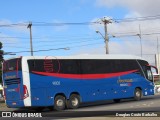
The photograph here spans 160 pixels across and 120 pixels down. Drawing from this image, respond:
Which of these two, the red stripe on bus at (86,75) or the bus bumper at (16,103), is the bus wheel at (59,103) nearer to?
the red stripe on bus at (86,75)

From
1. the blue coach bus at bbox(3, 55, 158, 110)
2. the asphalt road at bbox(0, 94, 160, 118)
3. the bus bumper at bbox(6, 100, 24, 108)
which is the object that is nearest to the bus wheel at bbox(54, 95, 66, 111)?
the blue coach bus at bbox(3, 55, 158, 110)

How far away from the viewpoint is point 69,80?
26328 mm

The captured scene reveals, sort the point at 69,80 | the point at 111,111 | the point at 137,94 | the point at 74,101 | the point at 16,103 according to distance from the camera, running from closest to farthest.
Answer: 1. the point at 111,111
2. the point at 16,103
3. the point at 69,80
4. the point at 74,101
5. the point at 137,94

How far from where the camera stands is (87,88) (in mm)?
27375

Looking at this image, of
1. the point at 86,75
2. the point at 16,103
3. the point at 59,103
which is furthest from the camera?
the point at 86,75

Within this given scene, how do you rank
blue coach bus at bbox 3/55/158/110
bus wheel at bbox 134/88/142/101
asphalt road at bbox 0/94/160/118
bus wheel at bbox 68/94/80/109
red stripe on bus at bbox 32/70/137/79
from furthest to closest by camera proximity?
bus wheel at bbox 134/88/142/101 → bus wheel at bbox 68/94/80/109 → red stripe on bus at bbox 32/70/137/79 → blue coach bus at bbox 3/55/158/110 → asphalt road at bbox 0/94/160/118

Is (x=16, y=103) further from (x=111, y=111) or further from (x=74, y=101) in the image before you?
(x=111, y=111)

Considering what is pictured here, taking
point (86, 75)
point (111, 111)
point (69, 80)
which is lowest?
point (111, 111)

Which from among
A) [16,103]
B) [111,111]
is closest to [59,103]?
[16,103]

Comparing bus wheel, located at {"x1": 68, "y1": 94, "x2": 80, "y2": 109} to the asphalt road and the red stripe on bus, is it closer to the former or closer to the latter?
the asphalt road

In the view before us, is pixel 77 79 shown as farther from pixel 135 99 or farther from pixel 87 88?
pixel 135 99

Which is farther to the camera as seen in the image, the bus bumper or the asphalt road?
the bus bumper

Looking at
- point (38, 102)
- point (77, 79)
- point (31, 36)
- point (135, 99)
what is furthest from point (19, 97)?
point (31, 36)

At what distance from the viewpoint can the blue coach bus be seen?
80.0 feet
